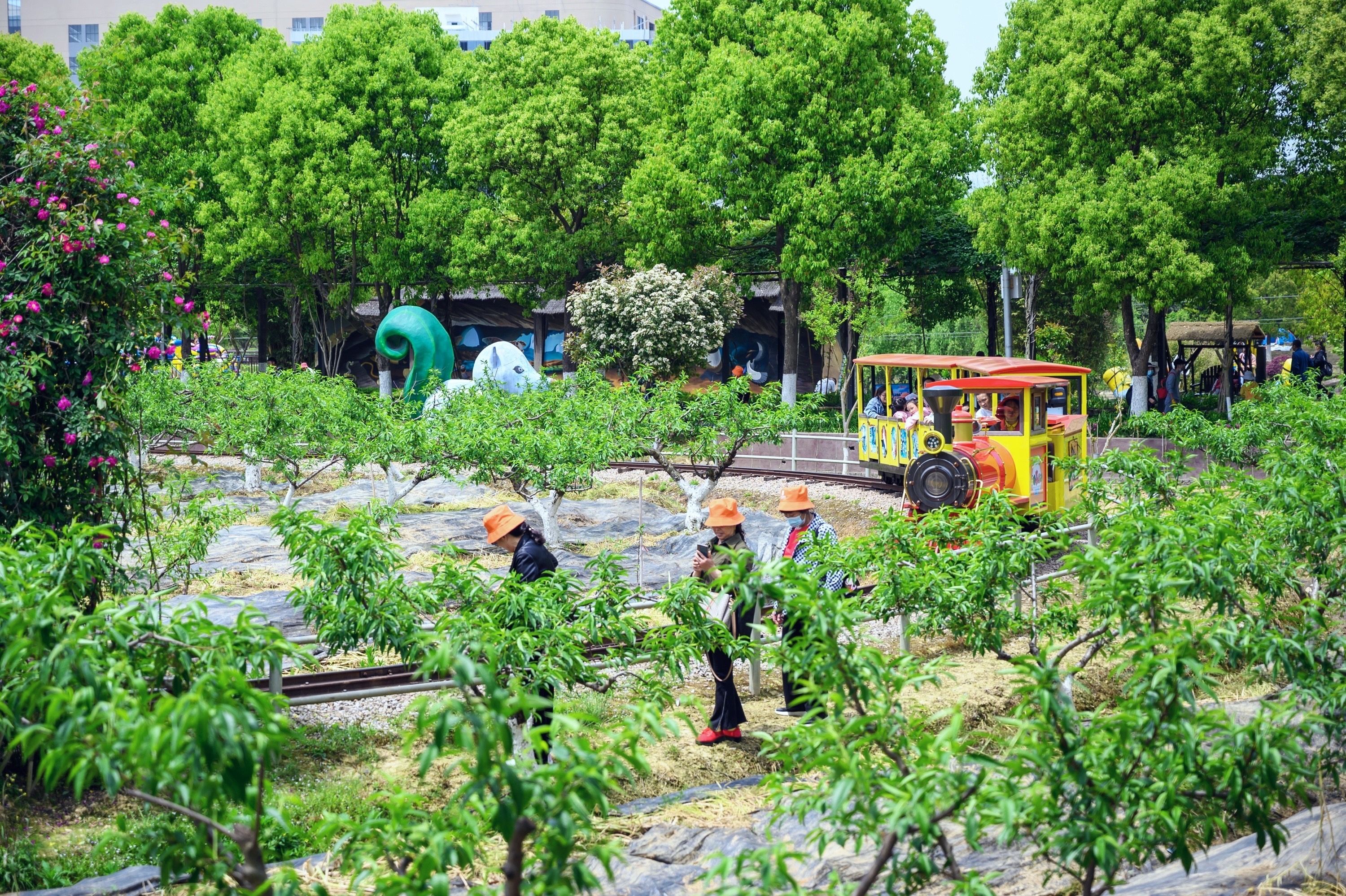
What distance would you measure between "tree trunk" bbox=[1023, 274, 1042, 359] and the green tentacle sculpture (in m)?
15.1

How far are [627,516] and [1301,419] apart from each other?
11.4m

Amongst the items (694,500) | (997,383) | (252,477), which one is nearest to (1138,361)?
(997,383)

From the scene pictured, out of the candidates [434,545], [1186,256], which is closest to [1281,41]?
[1186,256]

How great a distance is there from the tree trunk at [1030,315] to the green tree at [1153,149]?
138 inches

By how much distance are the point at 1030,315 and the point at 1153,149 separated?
5742mm

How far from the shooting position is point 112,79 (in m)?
38.9

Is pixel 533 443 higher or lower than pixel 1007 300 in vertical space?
lower

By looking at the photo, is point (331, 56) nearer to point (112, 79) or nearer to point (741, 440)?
point (112, 79)

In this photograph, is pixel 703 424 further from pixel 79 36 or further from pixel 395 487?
pixel 79 36

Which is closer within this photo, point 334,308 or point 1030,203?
point 1030,203

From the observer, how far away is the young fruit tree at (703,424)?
18.8 metres

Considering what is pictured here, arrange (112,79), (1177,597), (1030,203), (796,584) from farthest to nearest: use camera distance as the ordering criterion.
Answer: (112,79), (1030,203), (1177,597), (796,584)

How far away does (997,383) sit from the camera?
15891 mm

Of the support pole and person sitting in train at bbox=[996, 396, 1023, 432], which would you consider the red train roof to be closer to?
person sitting in train at bbox=[996, 396, 1023, 432]
